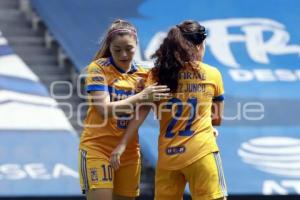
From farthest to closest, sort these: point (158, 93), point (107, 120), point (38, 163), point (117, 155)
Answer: point (38, 163)
point (107, 120)
point (117, 155)
point (158, 93)

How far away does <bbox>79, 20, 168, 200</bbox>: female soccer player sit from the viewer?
4.98 m

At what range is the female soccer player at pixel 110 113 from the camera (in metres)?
4.98

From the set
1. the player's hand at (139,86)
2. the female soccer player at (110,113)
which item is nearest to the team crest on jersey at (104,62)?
the female soccer player at (110,113)

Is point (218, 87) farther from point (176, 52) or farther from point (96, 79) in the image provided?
point (96, 79)

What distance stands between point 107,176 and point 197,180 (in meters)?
0.54

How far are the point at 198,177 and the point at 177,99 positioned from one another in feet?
1.51

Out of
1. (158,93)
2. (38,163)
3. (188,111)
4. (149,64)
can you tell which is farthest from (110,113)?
(38,163)

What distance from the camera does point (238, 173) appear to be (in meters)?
8.46

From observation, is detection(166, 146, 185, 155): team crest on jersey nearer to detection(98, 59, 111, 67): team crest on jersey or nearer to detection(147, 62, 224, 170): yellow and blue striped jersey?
detection(147, 62, 224, 170): yellow and blue striped jersey

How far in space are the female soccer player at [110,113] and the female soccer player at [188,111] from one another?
24cm

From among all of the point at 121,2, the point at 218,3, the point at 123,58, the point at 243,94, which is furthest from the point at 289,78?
the point at 123,58

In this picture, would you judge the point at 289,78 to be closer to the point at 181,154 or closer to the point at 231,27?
the point at 231,27

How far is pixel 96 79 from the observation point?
501 cm

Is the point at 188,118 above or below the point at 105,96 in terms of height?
below
